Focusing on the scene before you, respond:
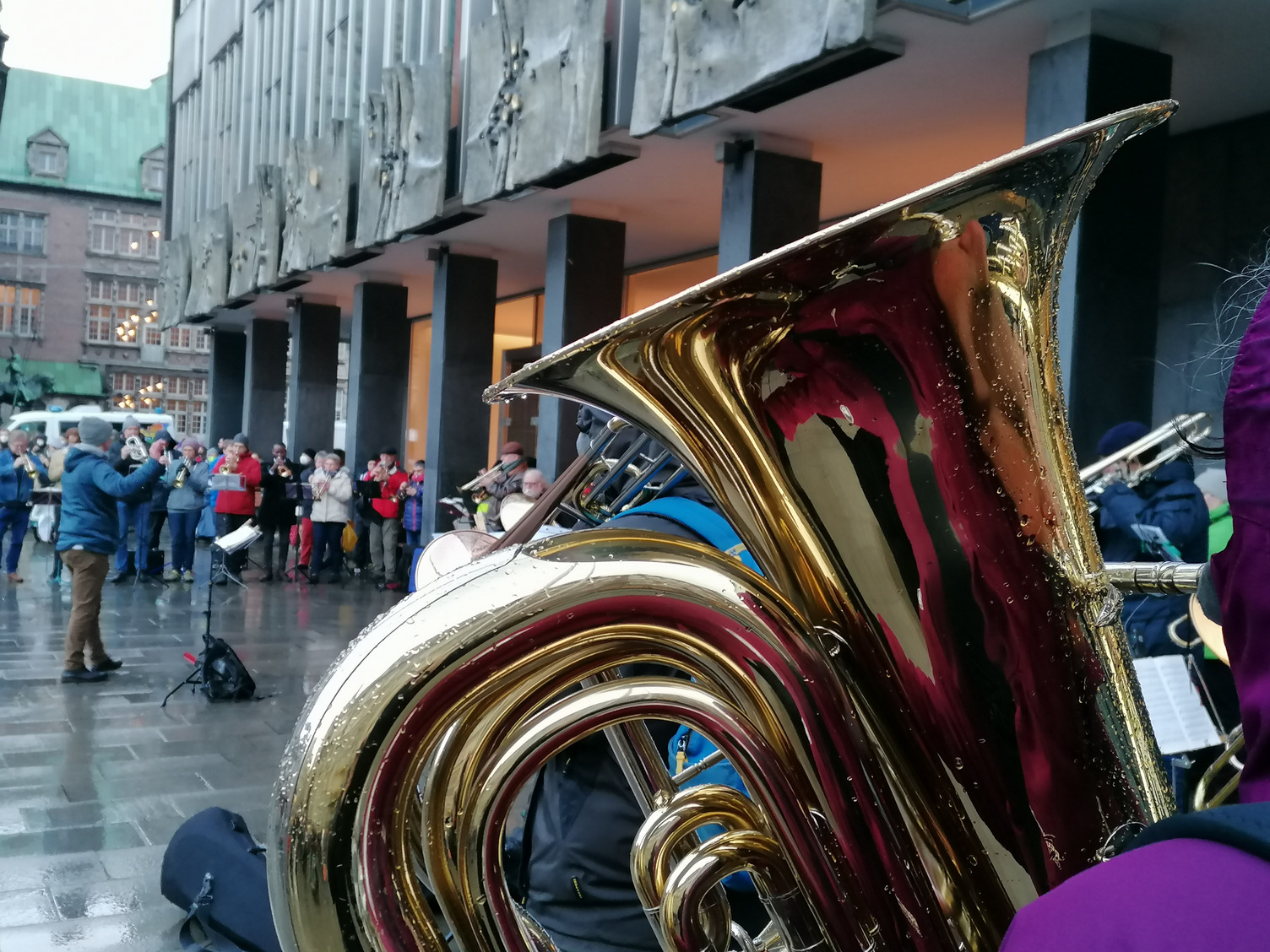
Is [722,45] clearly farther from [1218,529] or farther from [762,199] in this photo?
[1218,529]

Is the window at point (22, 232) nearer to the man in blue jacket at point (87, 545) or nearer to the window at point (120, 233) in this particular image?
the window at point (120, 233)

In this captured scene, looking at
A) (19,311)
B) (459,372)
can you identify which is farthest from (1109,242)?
(19,311)

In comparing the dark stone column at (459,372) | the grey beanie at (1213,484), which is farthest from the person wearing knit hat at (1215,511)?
the dark stone column at (459,372)

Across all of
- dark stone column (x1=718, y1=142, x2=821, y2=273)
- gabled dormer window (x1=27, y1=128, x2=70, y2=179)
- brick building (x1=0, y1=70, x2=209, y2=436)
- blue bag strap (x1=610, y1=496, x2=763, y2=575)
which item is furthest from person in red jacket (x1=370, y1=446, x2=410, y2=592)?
gabled dormer window (x1=27, y1=128, x2=70, y2=179)

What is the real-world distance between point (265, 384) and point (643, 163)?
1331cm

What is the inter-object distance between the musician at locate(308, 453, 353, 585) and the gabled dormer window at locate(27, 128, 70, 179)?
42.1 metres

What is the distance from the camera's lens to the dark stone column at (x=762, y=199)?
792 centimetres

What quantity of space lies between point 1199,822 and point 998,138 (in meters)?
8.03

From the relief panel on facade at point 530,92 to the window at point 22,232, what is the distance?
43938mm

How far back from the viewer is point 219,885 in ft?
10.4

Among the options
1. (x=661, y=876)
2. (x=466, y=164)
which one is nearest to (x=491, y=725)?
(x=661, y=876)

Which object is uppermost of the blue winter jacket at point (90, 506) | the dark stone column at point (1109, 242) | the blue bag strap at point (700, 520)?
the dark stone column at point (1109, 242)

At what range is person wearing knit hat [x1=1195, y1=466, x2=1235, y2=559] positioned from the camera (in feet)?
12.8

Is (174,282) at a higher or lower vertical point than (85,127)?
lower
